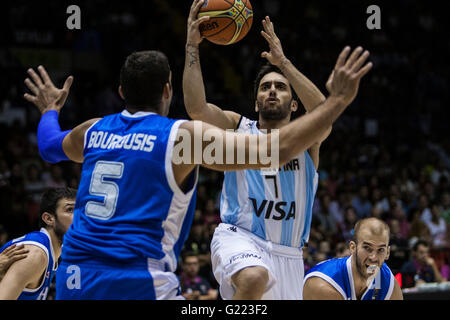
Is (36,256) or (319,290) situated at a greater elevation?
(36,256)

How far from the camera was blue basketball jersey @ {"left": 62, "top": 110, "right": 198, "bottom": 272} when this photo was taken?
300 cm

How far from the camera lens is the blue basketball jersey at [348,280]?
485 centimetres

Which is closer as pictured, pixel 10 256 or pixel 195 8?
pixel 10 256

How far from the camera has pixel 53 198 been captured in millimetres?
4785

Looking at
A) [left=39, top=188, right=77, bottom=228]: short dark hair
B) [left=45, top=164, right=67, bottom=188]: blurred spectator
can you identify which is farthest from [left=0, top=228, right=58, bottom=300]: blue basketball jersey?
[left=45, top=164, right=67, bottom=188]: blurred spectator

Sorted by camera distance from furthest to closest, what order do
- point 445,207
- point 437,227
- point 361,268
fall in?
1. point 445,207
2. point 437,227
3. point 361,268

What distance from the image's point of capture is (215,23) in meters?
4.50

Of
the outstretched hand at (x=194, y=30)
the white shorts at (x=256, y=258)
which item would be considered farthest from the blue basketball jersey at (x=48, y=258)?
the outstretched hand at (x=194, y=30)

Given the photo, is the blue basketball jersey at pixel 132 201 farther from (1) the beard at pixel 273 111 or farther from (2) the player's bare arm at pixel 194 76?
(1) the beard at pixel 273 111

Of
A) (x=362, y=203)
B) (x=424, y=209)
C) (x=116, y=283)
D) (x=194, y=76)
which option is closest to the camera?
(x=116, y=283)

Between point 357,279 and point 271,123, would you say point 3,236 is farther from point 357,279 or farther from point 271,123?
point 357,279

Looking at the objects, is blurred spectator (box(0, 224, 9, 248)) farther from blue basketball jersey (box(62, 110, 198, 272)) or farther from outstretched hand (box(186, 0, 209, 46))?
blue basketball jersey (box(62, 110, 198, 272))

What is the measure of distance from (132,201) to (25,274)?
1348 mm

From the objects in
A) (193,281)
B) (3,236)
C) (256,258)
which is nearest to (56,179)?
(3,236)
